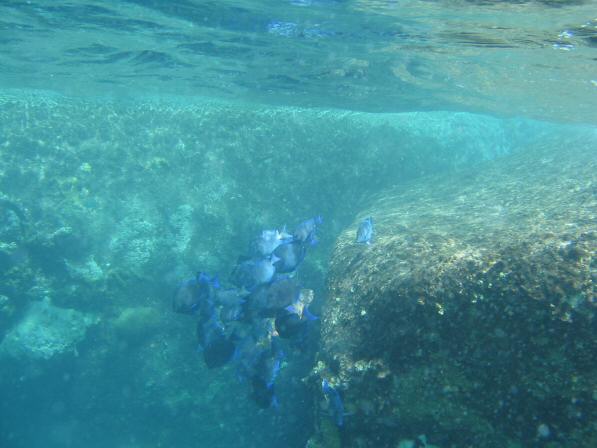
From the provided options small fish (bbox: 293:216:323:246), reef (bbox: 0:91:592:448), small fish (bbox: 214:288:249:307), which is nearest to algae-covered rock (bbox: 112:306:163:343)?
reef (bbox: 0:91:592:448)

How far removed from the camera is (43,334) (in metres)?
10.8

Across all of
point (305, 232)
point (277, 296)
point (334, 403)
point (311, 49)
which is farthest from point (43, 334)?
point (311, 49)

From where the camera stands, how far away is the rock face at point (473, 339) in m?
4.59

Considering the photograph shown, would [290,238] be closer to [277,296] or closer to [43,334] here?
[277,296]

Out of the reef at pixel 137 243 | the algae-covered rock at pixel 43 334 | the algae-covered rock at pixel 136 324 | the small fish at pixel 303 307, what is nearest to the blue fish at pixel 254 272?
the small fish at pixel 303 307

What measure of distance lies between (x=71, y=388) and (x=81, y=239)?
14.4 feet

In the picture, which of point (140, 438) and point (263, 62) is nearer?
point (140, 438)

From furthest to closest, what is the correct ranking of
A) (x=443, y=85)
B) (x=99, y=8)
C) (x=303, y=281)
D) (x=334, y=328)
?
(x=443, y=85) < (x=303, y=281) < (x=99, y=8) < (x=334, y=328)

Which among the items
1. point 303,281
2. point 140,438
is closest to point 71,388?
point 140,438

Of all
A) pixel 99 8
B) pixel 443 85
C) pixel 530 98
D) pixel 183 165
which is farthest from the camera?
pixel 530 98

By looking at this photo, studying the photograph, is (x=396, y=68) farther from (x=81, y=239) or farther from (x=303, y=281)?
(x=81, y=239)

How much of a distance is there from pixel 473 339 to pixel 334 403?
2312mm

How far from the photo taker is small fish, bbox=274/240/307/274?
755 cm

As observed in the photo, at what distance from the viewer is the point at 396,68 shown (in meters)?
14.2
